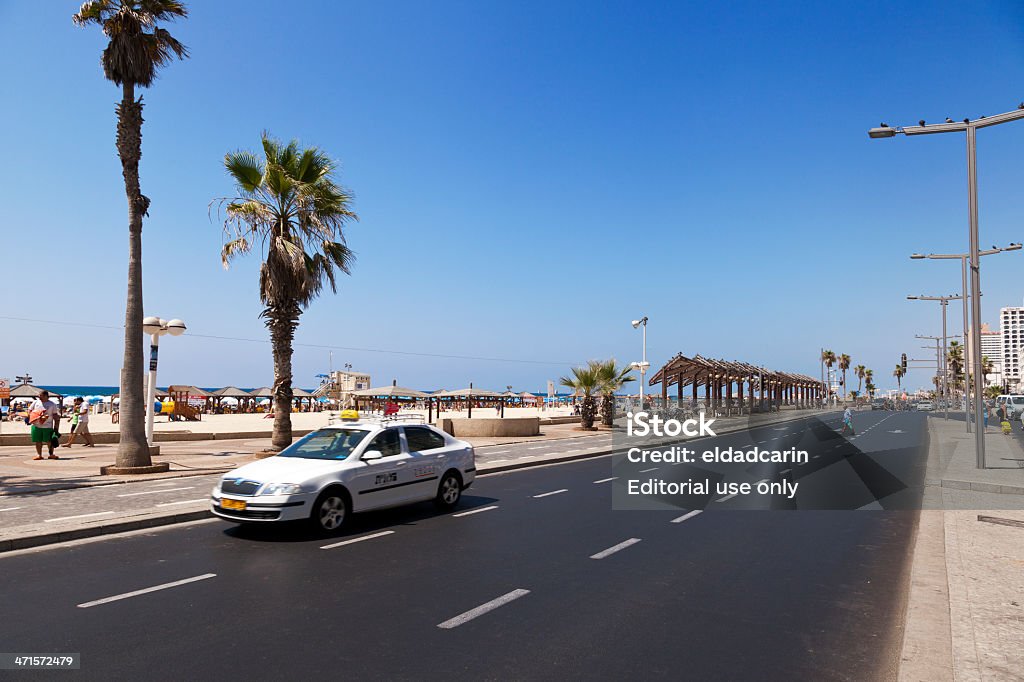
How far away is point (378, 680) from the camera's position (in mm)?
4625

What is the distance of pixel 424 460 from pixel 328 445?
1.58 m

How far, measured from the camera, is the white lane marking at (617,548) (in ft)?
27.8

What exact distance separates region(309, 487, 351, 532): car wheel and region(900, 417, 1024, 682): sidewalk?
22.8 feet

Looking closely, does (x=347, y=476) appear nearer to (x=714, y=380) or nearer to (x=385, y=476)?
(x=385, y=476)

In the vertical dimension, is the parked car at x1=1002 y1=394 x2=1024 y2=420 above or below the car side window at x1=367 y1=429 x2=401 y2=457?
below

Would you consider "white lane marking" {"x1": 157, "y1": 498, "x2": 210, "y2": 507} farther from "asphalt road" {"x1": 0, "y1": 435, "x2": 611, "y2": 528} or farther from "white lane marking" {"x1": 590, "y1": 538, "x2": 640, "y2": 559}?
"white lane marking" {"x1": 590, "y1": 538, "x2": 640, "y2": 559}

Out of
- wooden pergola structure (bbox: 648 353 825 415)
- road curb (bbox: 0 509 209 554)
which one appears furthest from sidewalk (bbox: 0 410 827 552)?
wooden pergola structure (bbox: 648 353 825 415)

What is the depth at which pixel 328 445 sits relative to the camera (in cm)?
1065

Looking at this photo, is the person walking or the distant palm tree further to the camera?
the distant palm tree

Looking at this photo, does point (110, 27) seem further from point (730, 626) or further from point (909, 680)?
point (909, 680)

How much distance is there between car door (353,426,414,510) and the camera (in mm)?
10109

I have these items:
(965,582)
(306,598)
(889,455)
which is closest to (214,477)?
(306,598)

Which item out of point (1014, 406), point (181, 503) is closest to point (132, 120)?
point (181, 503)

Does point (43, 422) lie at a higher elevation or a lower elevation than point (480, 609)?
higher
